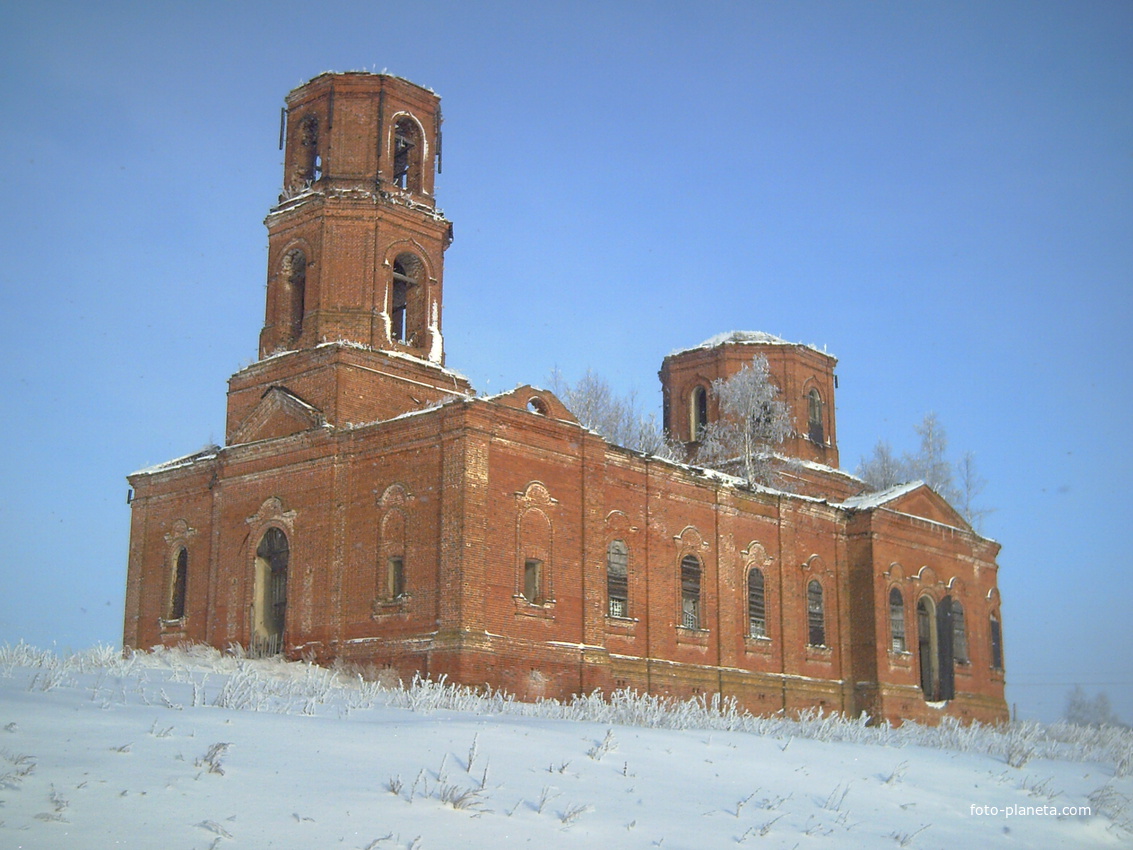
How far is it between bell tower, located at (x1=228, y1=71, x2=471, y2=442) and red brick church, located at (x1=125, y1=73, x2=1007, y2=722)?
0.17 feet

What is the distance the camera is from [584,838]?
948 cm

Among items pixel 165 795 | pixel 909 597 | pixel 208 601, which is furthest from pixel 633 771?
pixel 909 597

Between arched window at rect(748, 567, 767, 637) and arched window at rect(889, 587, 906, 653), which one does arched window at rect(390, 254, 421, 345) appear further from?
arched window at rect(889, 587, 906, 653)

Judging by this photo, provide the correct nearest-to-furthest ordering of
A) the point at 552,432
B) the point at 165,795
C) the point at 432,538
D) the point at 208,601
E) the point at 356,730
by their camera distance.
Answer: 1. the point at 165,795
2. the point at 356,730
3. the point at 432,538
4. the point at 552,432
5. the point at 208,601

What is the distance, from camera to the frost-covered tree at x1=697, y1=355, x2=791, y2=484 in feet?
116

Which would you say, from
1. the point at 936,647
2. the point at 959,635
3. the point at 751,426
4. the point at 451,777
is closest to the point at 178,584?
the point at 751,426

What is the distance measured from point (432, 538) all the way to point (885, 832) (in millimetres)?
12248

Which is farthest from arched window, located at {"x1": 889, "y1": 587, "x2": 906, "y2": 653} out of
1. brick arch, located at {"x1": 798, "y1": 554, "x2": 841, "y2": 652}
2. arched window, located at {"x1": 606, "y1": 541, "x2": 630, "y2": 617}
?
arched window, located at {"x1": 606, "y1": 541, "x2": 630, "y2": 617}

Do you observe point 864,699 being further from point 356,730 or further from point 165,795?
point 165,795

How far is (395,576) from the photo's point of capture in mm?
23172

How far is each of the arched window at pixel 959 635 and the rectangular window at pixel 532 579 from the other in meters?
15.7

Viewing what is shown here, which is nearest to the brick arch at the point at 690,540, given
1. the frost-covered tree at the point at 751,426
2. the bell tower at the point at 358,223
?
the bell tower at the point at 358,223

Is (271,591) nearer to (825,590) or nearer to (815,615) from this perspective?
(815,615)

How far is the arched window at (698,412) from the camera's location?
37.5m
